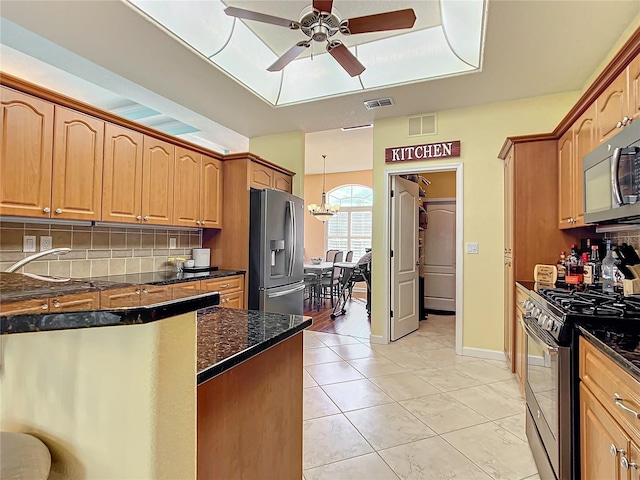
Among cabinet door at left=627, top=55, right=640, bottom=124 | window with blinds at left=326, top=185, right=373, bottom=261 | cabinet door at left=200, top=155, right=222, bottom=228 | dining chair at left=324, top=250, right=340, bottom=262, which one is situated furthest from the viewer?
window with blinds at left=326, top=185, right=373, bottom=261

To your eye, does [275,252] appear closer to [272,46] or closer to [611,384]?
[272,46]

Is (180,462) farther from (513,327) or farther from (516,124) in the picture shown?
(516,124)

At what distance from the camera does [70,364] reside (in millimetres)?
697

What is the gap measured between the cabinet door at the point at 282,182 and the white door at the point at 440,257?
264cm

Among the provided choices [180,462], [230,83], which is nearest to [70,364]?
[180,462]

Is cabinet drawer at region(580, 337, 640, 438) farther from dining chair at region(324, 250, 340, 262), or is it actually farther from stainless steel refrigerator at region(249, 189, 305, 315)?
dining chair at region(324, 250, 340, 262)

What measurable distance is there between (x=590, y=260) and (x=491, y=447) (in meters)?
1.56

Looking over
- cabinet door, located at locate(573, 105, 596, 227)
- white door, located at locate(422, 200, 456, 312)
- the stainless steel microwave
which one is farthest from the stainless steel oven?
white door, located at locate(422, 200, 456, 312)

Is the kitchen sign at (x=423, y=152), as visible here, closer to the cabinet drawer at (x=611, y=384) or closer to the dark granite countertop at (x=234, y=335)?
the cabinet drawer at (x=611, y=384)

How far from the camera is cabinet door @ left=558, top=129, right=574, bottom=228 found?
2.49 m

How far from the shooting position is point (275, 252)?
3.83 m

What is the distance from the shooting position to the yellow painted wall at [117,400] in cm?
63

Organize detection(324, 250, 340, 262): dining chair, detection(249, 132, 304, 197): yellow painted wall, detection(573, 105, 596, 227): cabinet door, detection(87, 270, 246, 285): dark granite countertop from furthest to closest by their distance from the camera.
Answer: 1. detection(324, 250, 340, 262): dining chair
2. detection(249, 132, 304, 197): yellow painted wall
3. detection(87, 270, 246, 285): dark granite countertop
4. detection(573, 105, 596, 227): cabinet door

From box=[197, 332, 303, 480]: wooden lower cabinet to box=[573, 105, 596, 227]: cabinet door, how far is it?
7.19ft
